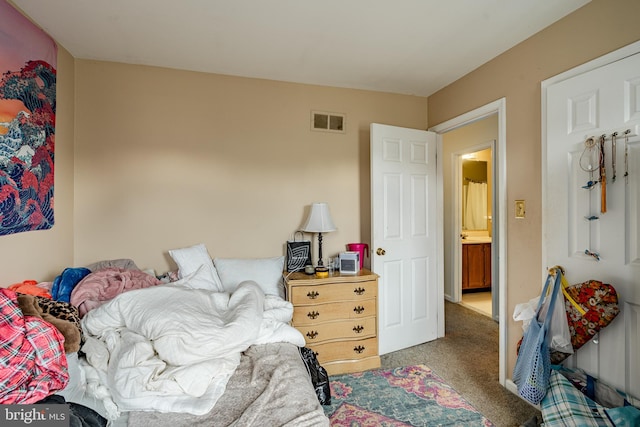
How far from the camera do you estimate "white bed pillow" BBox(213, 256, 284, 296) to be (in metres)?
2.62

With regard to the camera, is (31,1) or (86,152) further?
(86,152)

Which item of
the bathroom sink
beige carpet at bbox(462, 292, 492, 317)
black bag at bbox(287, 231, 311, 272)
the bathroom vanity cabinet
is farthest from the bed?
the bathroom sink

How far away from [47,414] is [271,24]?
7.43 feet

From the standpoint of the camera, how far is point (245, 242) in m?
2.90

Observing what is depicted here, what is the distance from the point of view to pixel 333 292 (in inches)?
103

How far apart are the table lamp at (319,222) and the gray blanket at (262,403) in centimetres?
127

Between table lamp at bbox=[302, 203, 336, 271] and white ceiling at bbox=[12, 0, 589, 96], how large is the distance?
121cm

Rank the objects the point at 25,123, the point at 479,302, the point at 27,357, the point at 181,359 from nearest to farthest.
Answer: the point at 27,357 → the point at 181,359 → the point at 25,123 → the point at 479,302

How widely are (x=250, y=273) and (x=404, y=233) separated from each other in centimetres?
146

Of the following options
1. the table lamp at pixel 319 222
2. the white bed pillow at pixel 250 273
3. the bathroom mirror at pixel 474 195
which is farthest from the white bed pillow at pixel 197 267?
the bathroom mirror at pixel 474 195

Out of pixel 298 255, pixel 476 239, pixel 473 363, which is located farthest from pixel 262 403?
pixel 476 239

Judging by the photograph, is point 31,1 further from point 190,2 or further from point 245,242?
point 245,242

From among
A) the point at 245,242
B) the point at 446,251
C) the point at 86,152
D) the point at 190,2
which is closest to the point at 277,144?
the point at 245,242

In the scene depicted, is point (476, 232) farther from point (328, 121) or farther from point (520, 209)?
point (328, 121)
